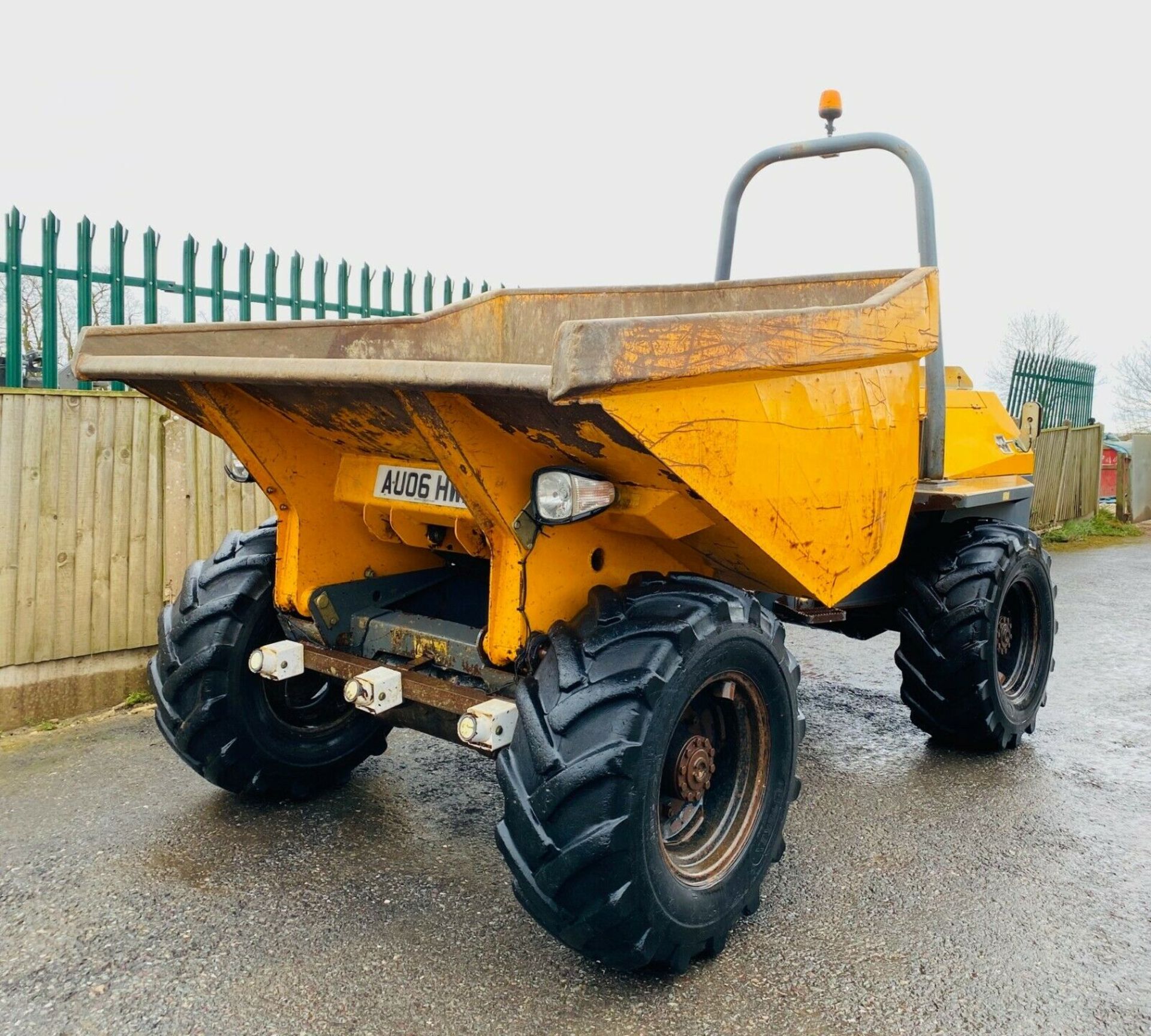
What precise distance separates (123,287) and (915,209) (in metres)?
3.70

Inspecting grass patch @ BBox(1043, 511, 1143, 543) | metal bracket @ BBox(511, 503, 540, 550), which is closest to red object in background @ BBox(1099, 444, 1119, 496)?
grass patch @ BBox(1043, 511, 1143, 543)

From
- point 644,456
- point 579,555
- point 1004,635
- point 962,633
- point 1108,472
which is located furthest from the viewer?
point 1108,472

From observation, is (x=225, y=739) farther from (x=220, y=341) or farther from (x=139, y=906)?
(x=220, y=341)

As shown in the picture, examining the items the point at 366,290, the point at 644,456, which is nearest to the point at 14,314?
the point at 366,290

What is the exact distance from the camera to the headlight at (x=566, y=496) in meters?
2.43

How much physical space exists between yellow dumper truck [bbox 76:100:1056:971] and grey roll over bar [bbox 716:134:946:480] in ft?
0.06

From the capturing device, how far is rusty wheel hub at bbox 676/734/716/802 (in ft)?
9.10

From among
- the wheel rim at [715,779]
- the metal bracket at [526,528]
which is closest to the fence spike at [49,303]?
the metal bracket at [526,528]

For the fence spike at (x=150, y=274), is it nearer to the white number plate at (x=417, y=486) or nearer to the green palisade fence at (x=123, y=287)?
the green palisade fence at (x=123, y=287)

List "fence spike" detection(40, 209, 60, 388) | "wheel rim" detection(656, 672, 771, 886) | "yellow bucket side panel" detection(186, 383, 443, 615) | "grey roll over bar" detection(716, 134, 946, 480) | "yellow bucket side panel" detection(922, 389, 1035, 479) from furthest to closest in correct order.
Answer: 1. "fence spike" detection(40, 209, 60, 388)
2. "yellow bucket side panel" detection(922, 389, 1035, 479)
3. "grey roll over bar" detection(716, 134, 946, 480)
4. "yellow bucket side panel" detection(186, 383, 443, 615)
5. "wheel rim" detection(656, 672, 771, 886)

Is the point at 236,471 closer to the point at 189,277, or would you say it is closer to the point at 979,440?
the point at 189,277

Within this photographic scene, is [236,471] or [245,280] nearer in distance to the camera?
[236,471]

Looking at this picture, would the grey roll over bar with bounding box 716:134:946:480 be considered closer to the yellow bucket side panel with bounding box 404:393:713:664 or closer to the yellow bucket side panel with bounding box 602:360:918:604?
the yellow bucket side panel with bounding box 602:360:918:604

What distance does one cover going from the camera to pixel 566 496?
2.44m
